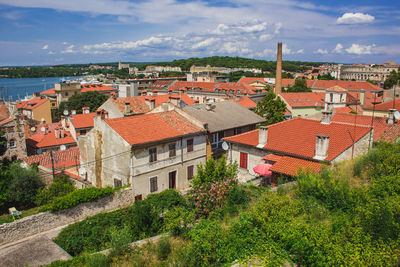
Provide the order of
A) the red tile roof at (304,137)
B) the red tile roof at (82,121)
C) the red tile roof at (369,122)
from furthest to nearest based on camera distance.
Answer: the red tile roof at (82,121)
the red tile roof at (369,122)
the red tile roof at (304,137)

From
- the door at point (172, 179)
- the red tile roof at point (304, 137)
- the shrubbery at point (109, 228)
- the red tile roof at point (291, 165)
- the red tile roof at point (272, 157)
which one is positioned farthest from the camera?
the door at point (172, 179)

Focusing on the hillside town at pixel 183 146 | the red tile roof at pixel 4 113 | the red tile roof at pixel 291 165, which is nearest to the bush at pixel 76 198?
the hillside town at pixel 183 146

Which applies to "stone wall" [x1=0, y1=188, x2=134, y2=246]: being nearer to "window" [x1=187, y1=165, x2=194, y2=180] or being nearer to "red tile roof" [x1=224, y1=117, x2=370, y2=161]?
"window" [x1=187, y1=165, x2=194, y2=180]

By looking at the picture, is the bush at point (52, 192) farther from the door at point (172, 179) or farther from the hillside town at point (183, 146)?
the door at point (172, 179)

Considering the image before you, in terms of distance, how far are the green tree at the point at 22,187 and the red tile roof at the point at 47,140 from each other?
15.5 metres

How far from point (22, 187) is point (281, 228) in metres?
20.4

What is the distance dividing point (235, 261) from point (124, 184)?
16364mm

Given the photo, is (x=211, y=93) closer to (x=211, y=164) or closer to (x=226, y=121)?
(x=226, y=121)

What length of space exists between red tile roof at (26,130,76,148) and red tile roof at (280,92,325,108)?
136ft

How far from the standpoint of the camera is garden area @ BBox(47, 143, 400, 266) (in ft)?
24.3

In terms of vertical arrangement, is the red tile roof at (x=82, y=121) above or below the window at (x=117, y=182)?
above

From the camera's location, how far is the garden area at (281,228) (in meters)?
7.42

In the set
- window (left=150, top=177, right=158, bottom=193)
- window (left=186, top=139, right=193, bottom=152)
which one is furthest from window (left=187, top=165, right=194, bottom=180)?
window (left=150, top=177, right=158, bottom=193)

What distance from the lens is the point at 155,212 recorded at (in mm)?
15336
